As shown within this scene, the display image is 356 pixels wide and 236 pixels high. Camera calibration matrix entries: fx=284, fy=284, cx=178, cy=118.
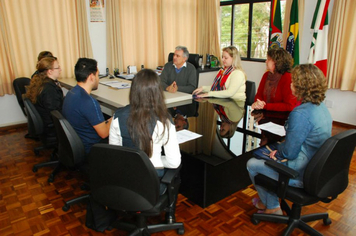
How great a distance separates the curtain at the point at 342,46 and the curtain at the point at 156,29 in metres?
2.31

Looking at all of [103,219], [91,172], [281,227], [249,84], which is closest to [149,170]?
[91,172]

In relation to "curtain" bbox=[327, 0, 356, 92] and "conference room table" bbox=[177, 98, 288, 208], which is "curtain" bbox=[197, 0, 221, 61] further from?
"conference room table" bbox=[177, 98, 288, 208]

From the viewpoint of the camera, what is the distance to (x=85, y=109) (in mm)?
2150

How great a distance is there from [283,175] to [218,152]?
0.51m

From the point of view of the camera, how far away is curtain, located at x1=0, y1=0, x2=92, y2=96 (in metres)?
4.16

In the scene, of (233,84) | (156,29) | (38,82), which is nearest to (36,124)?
(38,82)

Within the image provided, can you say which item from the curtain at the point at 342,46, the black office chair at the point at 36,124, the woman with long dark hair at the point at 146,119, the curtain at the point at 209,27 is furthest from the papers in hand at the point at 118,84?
the curtain at the point at 342,46

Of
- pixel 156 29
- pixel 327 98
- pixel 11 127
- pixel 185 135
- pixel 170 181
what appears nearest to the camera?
pixel 170 181

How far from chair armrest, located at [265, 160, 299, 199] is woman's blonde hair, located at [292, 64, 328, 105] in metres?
0.46

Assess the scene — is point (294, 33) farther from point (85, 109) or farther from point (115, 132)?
point (115, 132)

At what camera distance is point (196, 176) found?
2.36 metres

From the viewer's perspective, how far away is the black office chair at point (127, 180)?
4.82 ft

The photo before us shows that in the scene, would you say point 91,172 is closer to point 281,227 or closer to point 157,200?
point 157,200

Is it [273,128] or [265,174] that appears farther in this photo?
[273,128]
